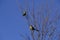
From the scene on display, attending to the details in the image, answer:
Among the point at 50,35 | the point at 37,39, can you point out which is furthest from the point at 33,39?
the point at 50,35

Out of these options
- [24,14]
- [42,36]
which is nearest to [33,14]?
[24,14]

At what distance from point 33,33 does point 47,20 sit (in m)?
0.74

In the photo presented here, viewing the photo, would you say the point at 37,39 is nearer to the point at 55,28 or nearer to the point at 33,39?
the point at 33,39

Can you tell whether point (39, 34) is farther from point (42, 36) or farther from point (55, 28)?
point (55, 28)

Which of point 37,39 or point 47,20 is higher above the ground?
point 47,20

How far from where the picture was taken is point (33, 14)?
26.4ft

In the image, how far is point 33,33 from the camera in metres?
7.97

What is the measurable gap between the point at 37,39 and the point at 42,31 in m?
0.36

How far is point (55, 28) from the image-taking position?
8.07 m

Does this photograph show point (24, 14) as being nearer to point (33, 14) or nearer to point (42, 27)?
point (33, 14)

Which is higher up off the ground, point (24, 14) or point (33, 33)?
point (24, 14)

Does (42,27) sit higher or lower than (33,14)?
lower

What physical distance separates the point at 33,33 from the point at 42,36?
16.0 inches

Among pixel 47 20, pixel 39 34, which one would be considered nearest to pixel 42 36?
pixel 39 34
